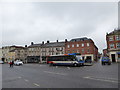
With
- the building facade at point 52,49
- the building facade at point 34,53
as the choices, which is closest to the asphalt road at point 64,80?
the building facade at point 52,49

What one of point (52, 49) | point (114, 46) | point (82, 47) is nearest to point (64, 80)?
point (114, 46)

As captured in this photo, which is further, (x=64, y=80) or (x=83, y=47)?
(x=83, y=47)

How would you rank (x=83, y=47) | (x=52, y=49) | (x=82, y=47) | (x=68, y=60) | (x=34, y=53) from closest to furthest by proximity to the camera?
(x=68, y=60) < (x=83, y=47) < (x=82, y=47) < (x=52, y=49) < (x=34, y=53)

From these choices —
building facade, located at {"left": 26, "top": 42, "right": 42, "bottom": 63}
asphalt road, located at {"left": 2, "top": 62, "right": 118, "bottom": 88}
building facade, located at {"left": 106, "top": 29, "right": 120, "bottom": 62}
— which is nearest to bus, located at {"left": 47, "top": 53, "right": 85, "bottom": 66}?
asphalt road, located at {"left": 2, "top": 62, "right": 118, "bottom": 88}

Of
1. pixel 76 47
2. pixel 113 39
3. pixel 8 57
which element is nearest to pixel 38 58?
pixel 76 47

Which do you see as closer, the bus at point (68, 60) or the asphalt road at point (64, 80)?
the asphalt road at point (64, 80)

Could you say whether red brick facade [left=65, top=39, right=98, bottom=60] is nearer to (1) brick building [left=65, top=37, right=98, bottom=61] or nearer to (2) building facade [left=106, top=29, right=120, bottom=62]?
(1) brick building [left=65, top=37, right=98, bottom=61]

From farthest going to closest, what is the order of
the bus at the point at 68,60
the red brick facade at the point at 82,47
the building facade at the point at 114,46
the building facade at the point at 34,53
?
the building facade at the point at 34,53 < the red brick facade at the point at 82,47 < the building facade at the point at 114,46 < the bus at the point at 68,60

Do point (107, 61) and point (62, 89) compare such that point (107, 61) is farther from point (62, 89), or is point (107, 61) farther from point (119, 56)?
point (62, 89)

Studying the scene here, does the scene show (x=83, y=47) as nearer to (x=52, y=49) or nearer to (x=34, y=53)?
(x=52, y=49)

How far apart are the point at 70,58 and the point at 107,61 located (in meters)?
9.89

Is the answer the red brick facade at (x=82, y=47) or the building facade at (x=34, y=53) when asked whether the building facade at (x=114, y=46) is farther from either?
the building facade at (x=34, y=53)

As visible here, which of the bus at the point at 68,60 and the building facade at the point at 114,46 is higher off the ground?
the building facade at the point at 114,46

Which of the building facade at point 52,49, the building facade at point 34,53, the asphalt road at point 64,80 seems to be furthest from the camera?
the building facade at point 34,53
